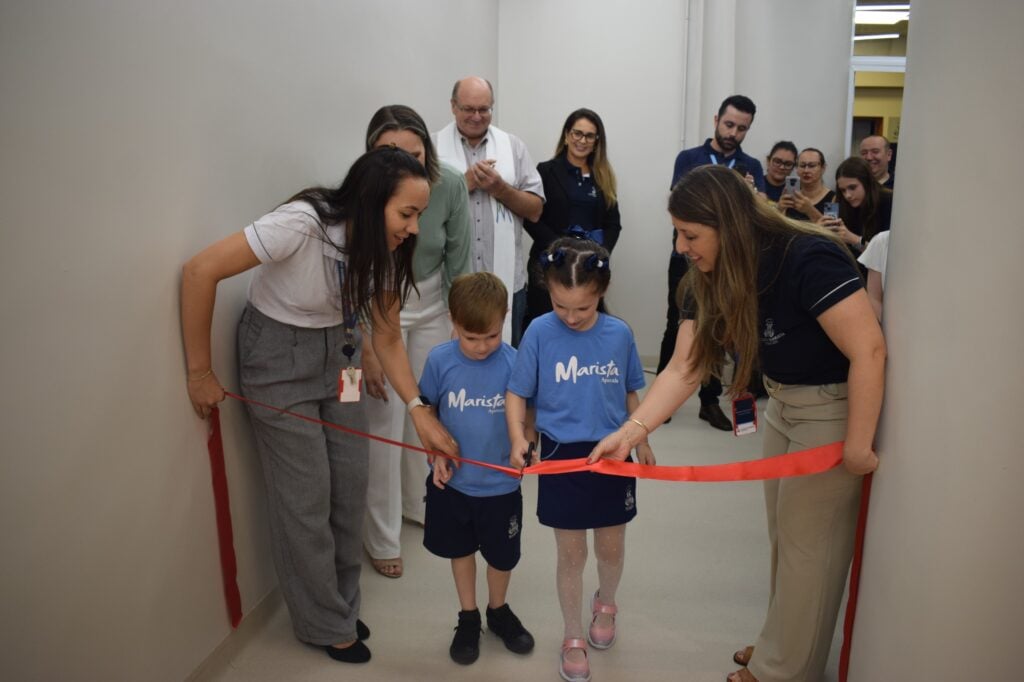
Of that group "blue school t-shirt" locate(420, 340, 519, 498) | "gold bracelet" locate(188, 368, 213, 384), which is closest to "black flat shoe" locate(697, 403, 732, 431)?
"blue school t-shirt" locate(420, 340, 519, 498)

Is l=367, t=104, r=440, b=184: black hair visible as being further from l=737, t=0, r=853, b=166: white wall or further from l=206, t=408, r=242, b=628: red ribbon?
l=737, t=0, r=853, b=166: white wall

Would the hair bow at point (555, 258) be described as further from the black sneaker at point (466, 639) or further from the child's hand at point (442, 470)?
the black sneaker at point (466, 639)

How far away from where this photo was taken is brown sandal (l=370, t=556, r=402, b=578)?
304 centimetres

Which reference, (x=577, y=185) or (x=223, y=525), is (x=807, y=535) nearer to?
(x=223, y=525)

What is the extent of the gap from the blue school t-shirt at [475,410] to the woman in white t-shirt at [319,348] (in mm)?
80

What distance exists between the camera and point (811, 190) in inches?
196

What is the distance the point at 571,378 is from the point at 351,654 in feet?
3.62

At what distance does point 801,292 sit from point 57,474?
1.66 meters

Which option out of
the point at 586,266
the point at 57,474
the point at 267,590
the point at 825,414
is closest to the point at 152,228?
the point at 57,474

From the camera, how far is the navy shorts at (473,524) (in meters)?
2.39

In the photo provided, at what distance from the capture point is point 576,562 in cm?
238

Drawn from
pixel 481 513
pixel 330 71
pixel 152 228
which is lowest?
pixel 481 513

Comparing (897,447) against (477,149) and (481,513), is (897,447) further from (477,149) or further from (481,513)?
(477,149)

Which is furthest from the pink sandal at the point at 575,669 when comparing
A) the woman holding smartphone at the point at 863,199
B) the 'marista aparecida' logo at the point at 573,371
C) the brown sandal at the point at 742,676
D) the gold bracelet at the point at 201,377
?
the woman holding smartphone at the point at 863,199
